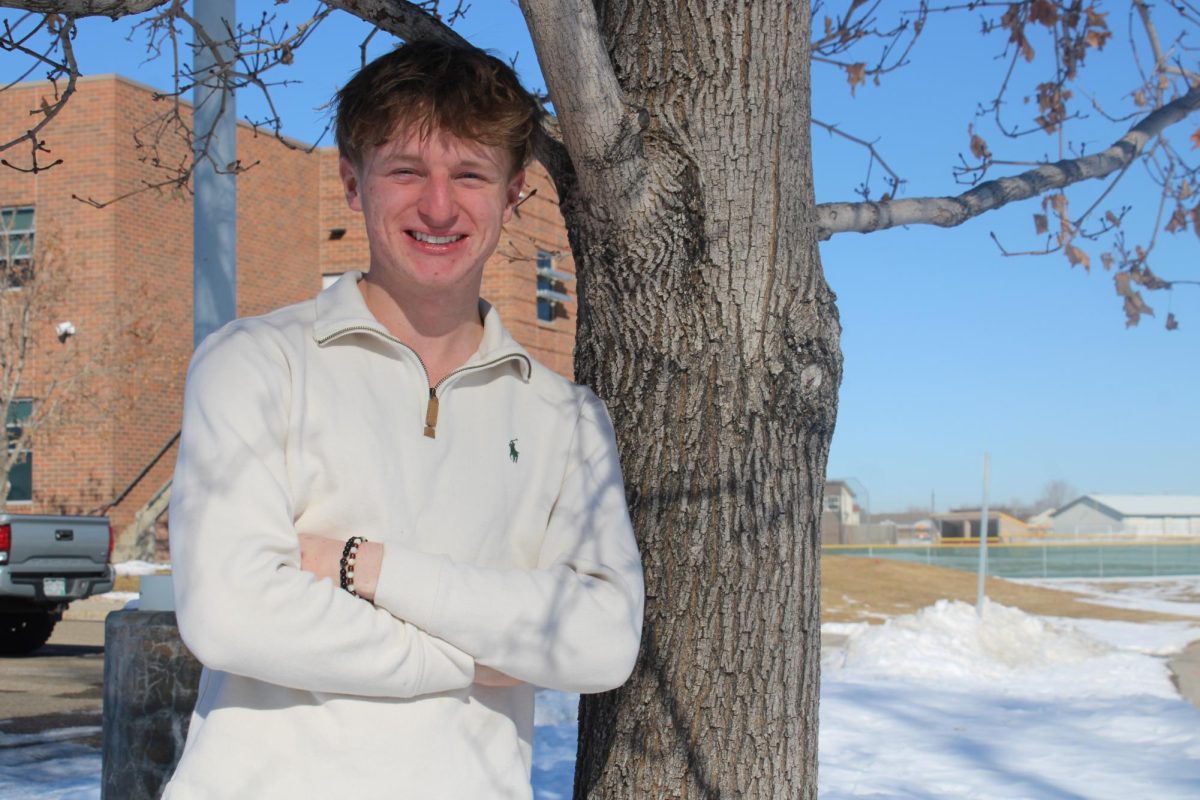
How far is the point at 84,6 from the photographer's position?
2.89m

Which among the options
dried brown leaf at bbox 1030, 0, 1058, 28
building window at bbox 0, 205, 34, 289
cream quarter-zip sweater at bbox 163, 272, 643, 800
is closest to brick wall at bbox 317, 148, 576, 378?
building window at bbox 0, 205, 34, 289

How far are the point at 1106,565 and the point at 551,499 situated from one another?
4015cm

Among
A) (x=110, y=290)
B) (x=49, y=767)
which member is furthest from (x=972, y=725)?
(x=110, y=290)

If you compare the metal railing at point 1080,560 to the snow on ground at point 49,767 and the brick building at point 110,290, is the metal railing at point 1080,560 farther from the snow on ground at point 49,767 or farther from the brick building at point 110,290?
the snow on ground at point 49,767

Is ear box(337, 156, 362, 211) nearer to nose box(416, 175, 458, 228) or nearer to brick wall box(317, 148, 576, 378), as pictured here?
nose box(416, 175, 458, 228)

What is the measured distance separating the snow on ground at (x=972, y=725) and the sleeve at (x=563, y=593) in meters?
4.15

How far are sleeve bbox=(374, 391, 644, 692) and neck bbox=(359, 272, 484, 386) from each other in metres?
0.30

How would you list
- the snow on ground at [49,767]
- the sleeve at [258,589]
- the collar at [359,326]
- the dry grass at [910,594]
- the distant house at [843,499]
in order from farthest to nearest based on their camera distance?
the distant house at [843,499]
the dry grass at [910,594]
the snow on ground at [49,767]
the collar at [359,326]
the sleeve at [258,589]

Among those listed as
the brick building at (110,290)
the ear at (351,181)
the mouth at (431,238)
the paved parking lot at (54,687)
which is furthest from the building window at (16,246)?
the mouth at (431,238)

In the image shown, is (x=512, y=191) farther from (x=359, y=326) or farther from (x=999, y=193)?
(x=999, y=193)

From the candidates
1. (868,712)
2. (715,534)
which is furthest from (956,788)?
(715,534)

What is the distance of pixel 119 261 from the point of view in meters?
21.4

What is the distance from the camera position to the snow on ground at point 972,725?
679 centimetres

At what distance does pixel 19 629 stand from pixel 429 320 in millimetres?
12183
